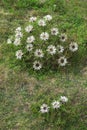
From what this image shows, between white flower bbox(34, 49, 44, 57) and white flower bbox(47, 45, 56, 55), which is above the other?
white flower bbox(47, 45, 56, 55)

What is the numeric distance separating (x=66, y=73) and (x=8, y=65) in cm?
80

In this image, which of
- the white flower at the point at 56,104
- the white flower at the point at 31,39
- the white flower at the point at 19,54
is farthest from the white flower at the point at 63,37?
the white flower at the point at 56,104

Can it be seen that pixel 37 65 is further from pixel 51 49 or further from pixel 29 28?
pixel 29 28

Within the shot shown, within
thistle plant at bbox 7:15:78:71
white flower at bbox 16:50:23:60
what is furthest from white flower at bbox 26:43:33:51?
white flower at bbox 16:50:23:60

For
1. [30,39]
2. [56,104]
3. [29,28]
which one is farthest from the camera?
[29,28]

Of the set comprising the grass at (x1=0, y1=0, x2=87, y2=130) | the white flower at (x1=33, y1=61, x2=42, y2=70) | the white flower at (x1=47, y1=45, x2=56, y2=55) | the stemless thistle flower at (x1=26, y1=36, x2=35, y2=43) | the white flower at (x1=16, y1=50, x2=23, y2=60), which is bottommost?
the grass at (x1=0, y1=0, x2=87, y2=130)

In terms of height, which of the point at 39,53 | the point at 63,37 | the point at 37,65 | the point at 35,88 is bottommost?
the point at 35,88

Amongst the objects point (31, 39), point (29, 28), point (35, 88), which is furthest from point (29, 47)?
point (35, 88)

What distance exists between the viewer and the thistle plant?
19.6 ft

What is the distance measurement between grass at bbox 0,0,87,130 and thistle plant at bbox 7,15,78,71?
14cm

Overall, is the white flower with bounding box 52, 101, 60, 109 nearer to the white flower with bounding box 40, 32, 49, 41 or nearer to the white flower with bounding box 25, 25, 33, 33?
the white flower with bounding box 40, 32, 49, 41

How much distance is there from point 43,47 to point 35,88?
592 mm

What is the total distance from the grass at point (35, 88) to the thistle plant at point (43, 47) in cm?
14

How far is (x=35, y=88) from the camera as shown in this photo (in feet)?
19.0
